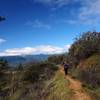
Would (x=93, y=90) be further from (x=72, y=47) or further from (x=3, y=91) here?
(x=72, y=47)

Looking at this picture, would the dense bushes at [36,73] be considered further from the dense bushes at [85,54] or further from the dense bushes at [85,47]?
the dense bushes at [85,47]

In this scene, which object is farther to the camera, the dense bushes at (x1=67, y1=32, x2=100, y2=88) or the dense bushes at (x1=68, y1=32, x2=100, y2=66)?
the dense bushes at (x1=68, y1=32, x2=100, y2=66)

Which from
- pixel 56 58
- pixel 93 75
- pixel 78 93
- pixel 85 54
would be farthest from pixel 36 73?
pixel 56 58

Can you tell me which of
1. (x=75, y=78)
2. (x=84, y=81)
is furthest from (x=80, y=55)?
(x=84, y=81)

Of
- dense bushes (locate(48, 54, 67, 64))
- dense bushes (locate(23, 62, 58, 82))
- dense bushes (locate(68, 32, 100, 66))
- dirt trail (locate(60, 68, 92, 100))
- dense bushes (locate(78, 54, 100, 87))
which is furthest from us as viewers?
dense bushes (locate(48, 54, 67, 64))

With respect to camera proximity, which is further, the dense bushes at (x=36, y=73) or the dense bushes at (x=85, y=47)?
the dense bushes at (x=85, y=47)

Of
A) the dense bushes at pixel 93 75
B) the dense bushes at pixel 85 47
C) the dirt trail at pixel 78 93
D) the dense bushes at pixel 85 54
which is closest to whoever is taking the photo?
the dirt trail at pixel 78 93

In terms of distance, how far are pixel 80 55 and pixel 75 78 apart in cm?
1152

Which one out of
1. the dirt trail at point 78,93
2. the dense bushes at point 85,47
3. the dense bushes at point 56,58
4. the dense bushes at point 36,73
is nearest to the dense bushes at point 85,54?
the dense bushes at point 85,47

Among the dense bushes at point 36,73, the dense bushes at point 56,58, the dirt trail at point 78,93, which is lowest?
the dirt trail at point 78,93

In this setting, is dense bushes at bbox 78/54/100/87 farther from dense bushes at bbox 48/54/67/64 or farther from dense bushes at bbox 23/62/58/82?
dense bushes at bbox 48/54/67/64

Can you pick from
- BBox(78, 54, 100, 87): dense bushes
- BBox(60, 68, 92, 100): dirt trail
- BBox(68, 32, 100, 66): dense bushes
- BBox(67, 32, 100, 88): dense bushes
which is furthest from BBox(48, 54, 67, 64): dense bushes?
BBox(60, 68, 92, 100): dirt trail

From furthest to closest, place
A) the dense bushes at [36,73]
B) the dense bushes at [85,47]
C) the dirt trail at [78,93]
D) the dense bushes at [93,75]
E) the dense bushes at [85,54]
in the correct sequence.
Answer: the dense bushes at [85,47] < the dense bushes at [36,73] < the dense bushes at [85,54] < the dense bushes at [93,75] < the dirt trail at [78,93]

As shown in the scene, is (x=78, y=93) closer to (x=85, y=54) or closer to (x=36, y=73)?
(x=85, y=54)
